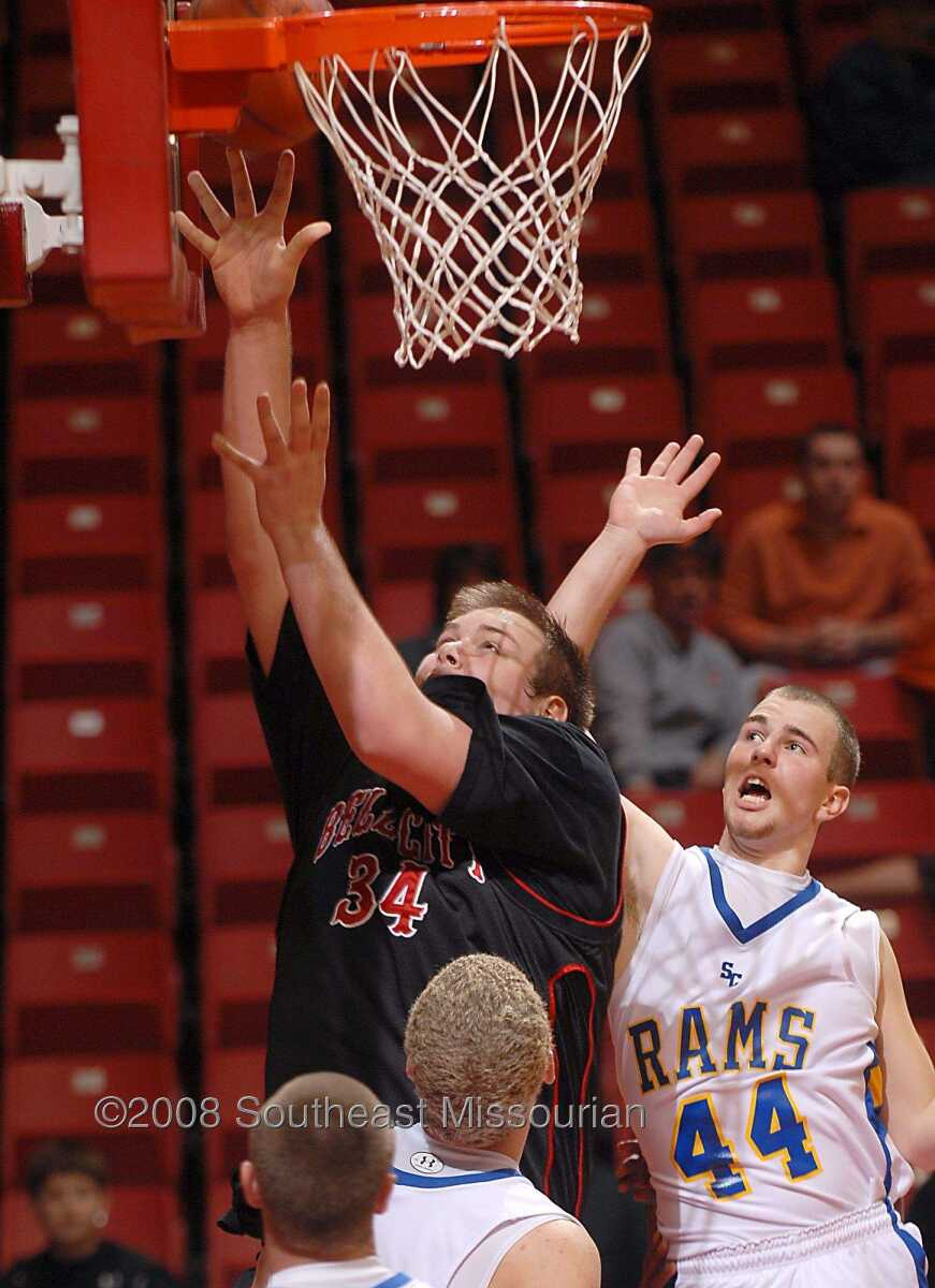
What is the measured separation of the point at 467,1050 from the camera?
2533mm

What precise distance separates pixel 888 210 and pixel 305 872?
5454 mm

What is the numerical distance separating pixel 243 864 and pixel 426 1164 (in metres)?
3.48

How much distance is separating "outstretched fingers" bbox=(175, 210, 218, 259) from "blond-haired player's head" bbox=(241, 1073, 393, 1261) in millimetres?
1458

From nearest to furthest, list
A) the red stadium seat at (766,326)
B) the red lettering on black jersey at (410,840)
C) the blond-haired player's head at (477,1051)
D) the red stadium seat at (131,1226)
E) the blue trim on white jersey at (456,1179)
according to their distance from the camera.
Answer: the blond-haired player's head at (477,1051) → the blue trim on white jersey at (456,1179) → the red lettering on black jersey at (410,840) → the red stadium seat at (131,1226) → the red stadium seat at (766,326)

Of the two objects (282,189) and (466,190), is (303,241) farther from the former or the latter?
(466,190)

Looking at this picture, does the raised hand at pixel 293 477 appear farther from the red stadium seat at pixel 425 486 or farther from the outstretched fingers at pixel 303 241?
the red stadium seat at pixel 425 486

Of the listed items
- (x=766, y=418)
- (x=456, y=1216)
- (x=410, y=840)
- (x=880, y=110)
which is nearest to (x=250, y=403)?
(x=410, y=840)

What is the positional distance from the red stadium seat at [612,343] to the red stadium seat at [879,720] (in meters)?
1.71

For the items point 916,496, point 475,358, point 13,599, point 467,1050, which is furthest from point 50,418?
point 467,1050

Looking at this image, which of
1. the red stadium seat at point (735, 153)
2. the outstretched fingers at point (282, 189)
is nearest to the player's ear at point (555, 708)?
the outstretched fingers at point (282, 189)

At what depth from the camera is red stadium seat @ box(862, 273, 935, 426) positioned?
7355 millimetres

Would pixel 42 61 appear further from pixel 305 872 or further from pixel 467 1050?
pixel 467 1050

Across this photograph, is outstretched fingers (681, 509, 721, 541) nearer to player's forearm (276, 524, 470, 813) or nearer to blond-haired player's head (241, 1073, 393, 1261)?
player's forearm (276, 524, 470, 813)

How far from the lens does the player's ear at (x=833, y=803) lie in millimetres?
3434
